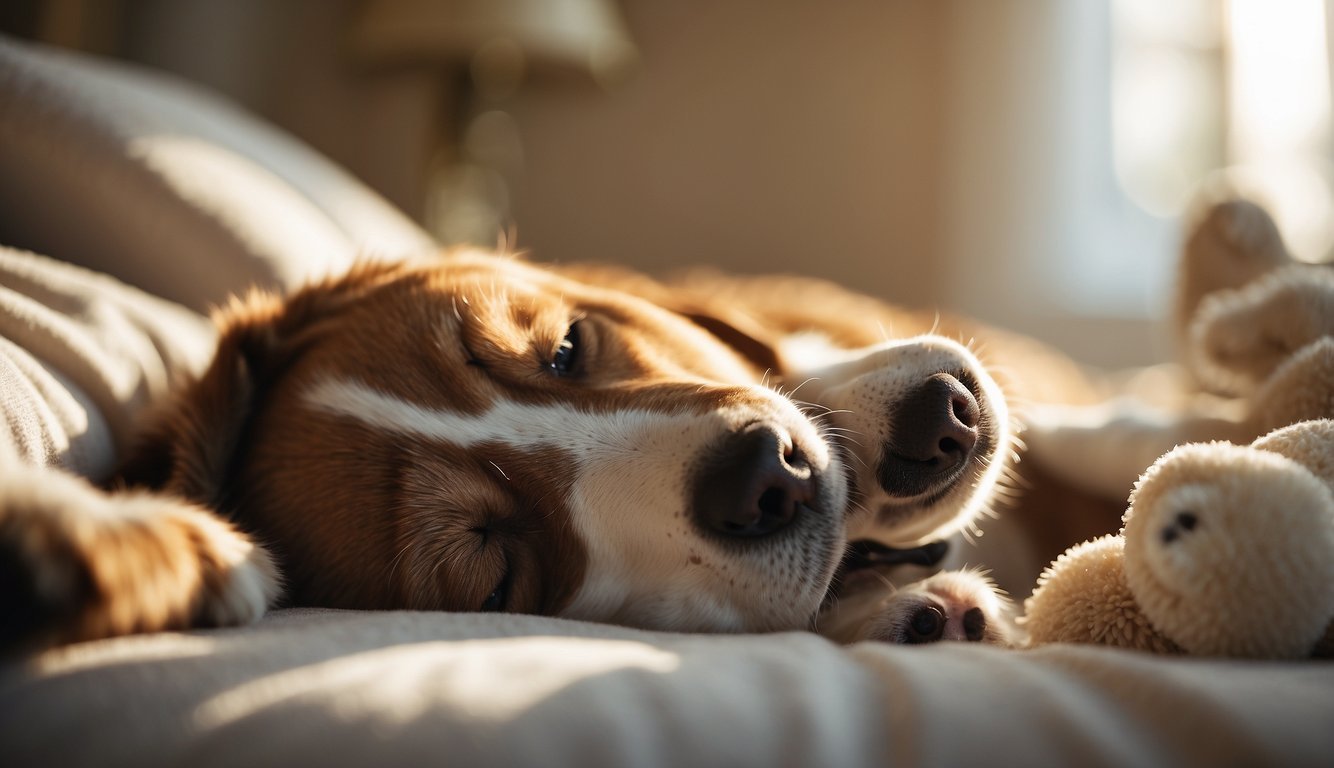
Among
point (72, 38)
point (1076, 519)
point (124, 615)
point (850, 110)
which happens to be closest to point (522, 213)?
point (850, 110)

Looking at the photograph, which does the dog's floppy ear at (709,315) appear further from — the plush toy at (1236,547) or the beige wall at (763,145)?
the beige wall at (763,145)

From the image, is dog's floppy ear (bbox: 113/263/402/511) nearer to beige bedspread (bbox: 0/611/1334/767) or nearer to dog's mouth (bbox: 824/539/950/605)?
beige bedspread (bbox: 0/611/1334/767)

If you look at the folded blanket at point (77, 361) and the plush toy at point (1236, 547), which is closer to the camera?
the plush toy at point (1236, 547)

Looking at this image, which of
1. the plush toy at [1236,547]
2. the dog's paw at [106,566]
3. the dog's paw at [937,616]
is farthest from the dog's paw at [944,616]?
the dog's paw at [106,566]

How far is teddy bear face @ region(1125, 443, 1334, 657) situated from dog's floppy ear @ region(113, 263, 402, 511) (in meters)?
1.08

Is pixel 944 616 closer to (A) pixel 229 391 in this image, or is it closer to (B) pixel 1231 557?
(B) pixel 1231 557

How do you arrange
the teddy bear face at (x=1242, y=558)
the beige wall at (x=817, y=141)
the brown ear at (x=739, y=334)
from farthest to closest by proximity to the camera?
the beige wall at (x=817, y=141) → the brown ear at (x=739, y=334) → the teddy bear face at (x=1242, y=558)

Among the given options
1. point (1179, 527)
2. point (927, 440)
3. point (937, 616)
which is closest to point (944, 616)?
point (937, 616)

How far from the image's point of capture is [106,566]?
680 millimetres

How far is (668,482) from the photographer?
1080 mm

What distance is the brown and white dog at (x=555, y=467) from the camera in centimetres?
107

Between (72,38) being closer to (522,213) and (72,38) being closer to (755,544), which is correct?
(522,213)

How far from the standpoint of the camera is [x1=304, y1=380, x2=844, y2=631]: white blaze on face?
1.06 meters

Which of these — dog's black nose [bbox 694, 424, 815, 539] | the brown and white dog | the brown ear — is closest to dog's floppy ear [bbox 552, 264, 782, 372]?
the brown ear
